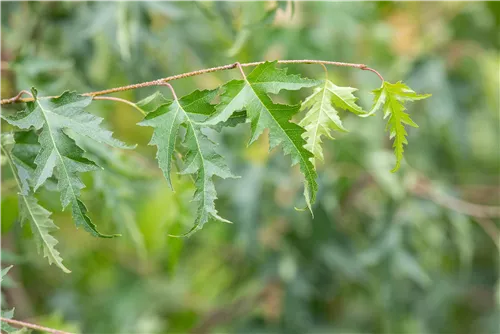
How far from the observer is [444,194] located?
1.39 meters

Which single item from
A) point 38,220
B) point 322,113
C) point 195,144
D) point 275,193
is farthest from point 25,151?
point 275,193

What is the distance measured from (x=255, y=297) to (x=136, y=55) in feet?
2.28

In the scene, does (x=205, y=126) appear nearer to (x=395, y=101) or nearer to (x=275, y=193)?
(x=395, y=101)

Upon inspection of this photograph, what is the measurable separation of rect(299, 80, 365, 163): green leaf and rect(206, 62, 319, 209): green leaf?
16 mm

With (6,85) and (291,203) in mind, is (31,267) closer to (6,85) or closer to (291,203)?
(6,85)

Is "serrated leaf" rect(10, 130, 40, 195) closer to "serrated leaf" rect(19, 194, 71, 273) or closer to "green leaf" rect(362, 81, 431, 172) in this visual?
"serrated leaf" rect(19, 194, 71, 273)

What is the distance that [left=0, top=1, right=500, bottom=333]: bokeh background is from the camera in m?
1.14

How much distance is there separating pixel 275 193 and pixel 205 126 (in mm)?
866

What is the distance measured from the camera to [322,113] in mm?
602

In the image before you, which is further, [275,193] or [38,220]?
[275,193]

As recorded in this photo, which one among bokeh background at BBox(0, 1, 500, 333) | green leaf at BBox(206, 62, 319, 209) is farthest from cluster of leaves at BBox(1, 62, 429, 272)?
bokeh background at BBox(0, 1, 500, 333)

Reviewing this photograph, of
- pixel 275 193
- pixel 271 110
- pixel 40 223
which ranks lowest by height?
pixel 275 193

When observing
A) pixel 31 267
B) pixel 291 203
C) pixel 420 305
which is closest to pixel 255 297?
pixel 291 203

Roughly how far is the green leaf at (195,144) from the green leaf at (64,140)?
5cm
